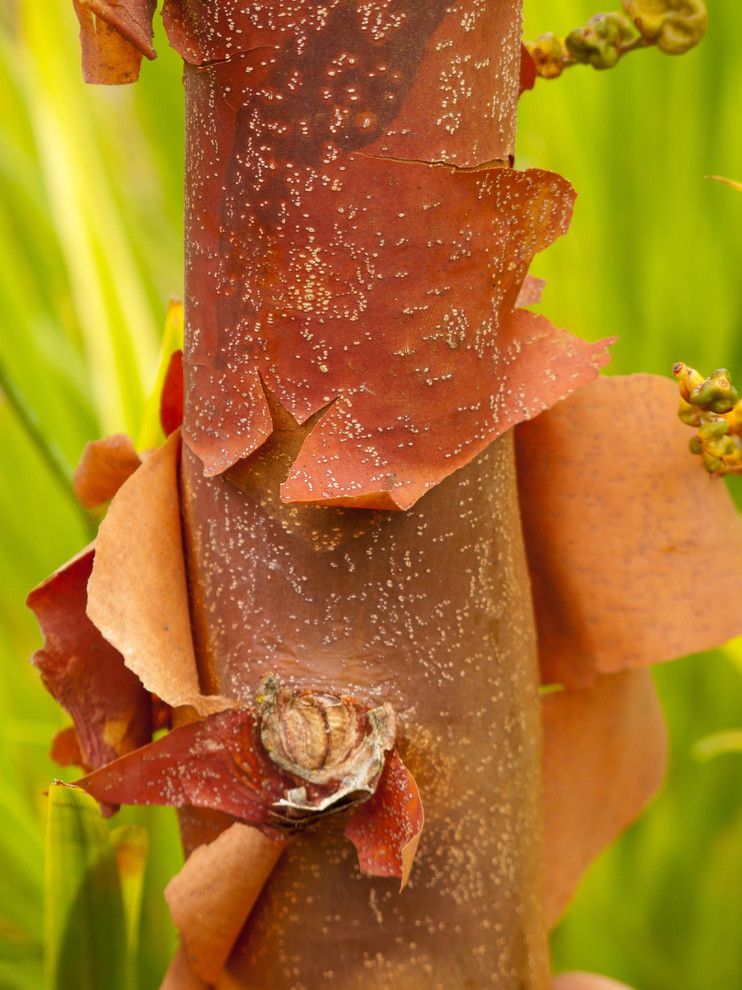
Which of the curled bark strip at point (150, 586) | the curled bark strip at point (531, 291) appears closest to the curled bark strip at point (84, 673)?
the curled bark strip at point (150, 586)

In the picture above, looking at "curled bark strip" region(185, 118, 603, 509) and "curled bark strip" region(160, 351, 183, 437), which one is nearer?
"curled bark strip" region(185, 118, 603, 509)

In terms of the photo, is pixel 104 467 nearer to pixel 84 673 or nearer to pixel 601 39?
pixel 84 673

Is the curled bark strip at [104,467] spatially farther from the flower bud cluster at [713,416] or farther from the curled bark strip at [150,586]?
the flower bud cluster at [713,416]

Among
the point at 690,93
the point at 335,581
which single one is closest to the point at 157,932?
the point at 335,581

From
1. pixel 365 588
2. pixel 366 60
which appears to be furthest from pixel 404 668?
pixel 366 60

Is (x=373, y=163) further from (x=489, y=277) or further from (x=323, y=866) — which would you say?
(x=323, y=866)

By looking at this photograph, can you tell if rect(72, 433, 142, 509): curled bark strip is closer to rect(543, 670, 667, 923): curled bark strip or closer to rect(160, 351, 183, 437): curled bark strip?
rect(160, 351, 183, 437): curled bark strip

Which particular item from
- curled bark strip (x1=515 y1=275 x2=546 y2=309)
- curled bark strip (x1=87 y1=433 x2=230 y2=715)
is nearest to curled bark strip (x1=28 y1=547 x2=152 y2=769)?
curled bark strip (x1=87 y1=433 x2=230 y2=715)
